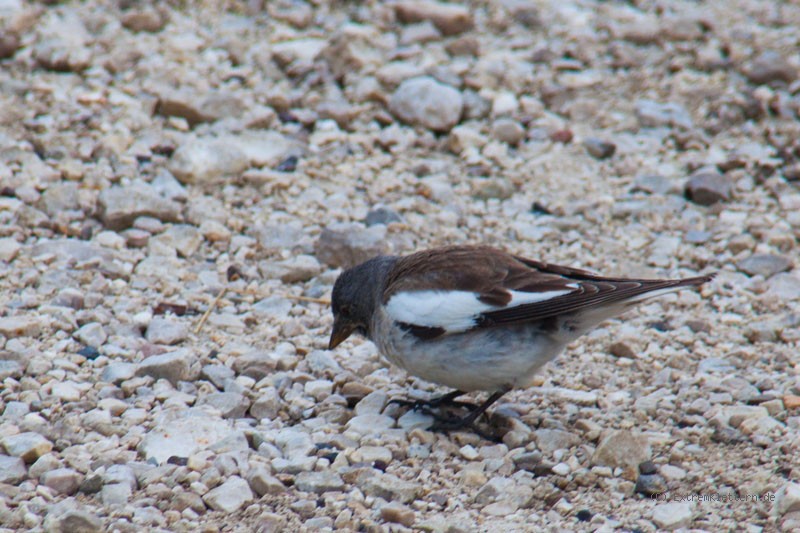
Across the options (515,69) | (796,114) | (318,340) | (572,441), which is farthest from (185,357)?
(796,114)

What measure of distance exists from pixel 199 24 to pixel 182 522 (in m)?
5.76

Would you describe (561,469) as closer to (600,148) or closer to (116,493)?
(116,493)

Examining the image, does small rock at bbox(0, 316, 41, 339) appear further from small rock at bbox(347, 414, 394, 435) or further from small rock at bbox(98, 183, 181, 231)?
small rock at bbox(347, 414, 394, 435)

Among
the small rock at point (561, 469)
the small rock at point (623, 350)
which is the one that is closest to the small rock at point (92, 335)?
the small rock at point (561, 469)

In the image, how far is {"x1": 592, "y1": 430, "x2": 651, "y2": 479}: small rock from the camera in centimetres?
468

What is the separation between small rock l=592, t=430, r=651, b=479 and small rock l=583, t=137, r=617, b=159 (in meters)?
3.42

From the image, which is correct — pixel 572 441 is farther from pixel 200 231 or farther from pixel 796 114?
pixel 796 114

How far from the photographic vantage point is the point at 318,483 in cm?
437

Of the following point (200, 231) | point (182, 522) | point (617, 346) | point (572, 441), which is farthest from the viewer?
point (200, 231)

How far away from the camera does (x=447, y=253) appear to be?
529 centimetres

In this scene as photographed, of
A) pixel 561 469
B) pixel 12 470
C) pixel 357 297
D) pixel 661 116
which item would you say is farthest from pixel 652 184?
pixel 12 470

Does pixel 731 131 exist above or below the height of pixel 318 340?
above

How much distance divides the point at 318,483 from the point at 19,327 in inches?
76.6

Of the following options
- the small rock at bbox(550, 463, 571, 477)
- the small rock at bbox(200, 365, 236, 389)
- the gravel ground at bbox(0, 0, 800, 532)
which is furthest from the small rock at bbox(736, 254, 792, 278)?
the small rock at bbox(200, 365, 236, 389)
